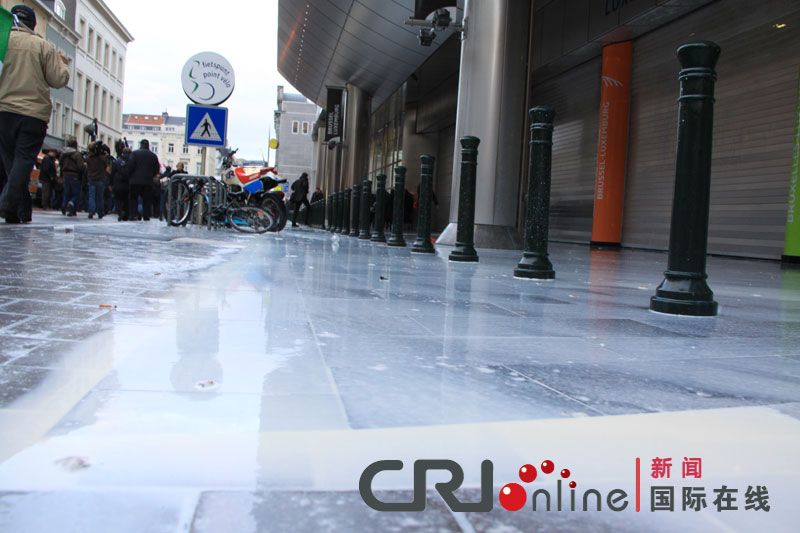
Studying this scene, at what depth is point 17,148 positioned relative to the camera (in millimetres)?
7461

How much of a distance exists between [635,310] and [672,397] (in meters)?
2.16

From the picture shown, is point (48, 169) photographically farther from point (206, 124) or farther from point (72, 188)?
point (206, 124)

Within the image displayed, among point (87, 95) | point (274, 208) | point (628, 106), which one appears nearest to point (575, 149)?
point (628, 106)

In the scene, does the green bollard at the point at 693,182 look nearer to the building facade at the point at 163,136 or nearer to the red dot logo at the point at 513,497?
the red dot logo at the point at 513,497

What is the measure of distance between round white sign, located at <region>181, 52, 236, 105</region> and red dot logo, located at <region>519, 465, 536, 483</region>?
10.6 meters

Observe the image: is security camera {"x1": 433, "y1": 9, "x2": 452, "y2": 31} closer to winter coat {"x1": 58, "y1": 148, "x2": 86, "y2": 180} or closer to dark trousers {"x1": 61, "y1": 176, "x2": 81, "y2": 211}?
winter coat {"x1": 58, "y1": 148, "x2": 86, "y2": 180}

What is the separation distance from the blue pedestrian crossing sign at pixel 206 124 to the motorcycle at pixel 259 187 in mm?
2020

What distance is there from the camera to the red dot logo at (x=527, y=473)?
3.94ft

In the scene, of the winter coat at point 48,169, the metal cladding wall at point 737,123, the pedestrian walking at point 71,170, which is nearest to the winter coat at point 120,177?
the pedestrian walking at point 71,170

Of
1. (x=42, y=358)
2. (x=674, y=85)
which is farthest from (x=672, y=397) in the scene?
(x=674, y=85)

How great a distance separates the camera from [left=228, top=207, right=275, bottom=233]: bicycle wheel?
1330 cm

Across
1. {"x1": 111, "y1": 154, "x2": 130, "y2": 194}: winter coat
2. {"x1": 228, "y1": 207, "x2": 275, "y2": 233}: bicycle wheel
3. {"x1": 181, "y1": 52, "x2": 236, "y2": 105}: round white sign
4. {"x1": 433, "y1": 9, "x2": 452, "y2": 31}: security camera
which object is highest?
{"x1": 433, "y1": 9, "x2": 452, "y2": 31}: security camera

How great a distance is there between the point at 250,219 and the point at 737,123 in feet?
29.9

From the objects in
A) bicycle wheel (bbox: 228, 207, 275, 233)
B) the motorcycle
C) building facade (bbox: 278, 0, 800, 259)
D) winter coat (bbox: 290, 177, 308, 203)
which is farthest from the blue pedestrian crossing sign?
winter coat (bbox: 290, 177, 308, 203)
